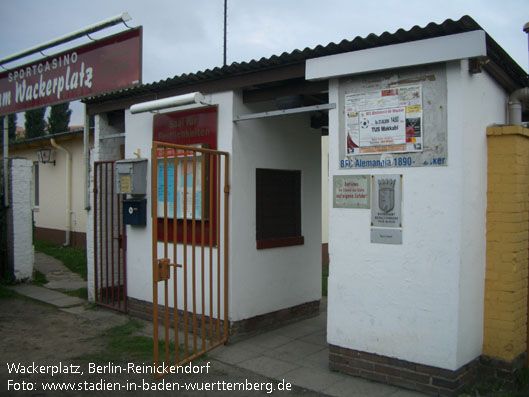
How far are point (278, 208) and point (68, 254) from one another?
8.30m

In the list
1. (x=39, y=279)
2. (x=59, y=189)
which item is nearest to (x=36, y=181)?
(x=59, y=189)

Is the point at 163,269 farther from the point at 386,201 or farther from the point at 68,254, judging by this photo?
the point at 68,254

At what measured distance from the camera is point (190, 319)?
6.45 m

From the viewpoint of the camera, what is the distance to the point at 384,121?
4703 millimetres

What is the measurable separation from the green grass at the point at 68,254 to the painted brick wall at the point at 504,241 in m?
8.22

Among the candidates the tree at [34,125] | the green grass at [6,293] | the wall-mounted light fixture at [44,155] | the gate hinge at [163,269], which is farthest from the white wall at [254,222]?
the tree at [34,125]

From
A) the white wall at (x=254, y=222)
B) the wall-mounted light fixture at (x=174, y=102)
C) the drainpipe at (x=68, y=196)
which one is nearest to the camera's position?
the wall-mounted light fixture at (x=174, y=102)

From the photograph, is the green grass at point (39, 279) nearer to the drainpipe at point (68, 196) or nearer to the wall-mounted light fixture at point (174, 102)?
the drainpipe at point (68, 196)

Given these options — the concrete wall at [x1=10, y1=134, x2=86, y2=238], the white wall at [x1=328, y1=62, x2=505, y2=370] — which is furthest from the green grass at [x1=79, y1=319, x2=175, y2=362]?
the concrete wall at [x1=10, y1=134, x2=86, y2=238]

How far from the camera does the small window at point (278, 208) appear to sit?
6.52 m

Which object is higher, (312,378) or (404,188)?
(404,188)

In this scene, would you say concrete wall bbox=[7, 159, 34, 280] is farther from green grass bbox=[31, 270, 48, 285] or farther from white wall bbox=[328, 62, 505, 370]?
white wall bbox=[328, 62, 505, 370]

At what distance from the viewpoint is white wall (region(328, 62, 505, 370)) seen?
4352mm

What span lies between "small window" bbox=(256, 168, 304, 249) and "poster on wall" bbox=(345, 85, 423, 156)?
1887mm
